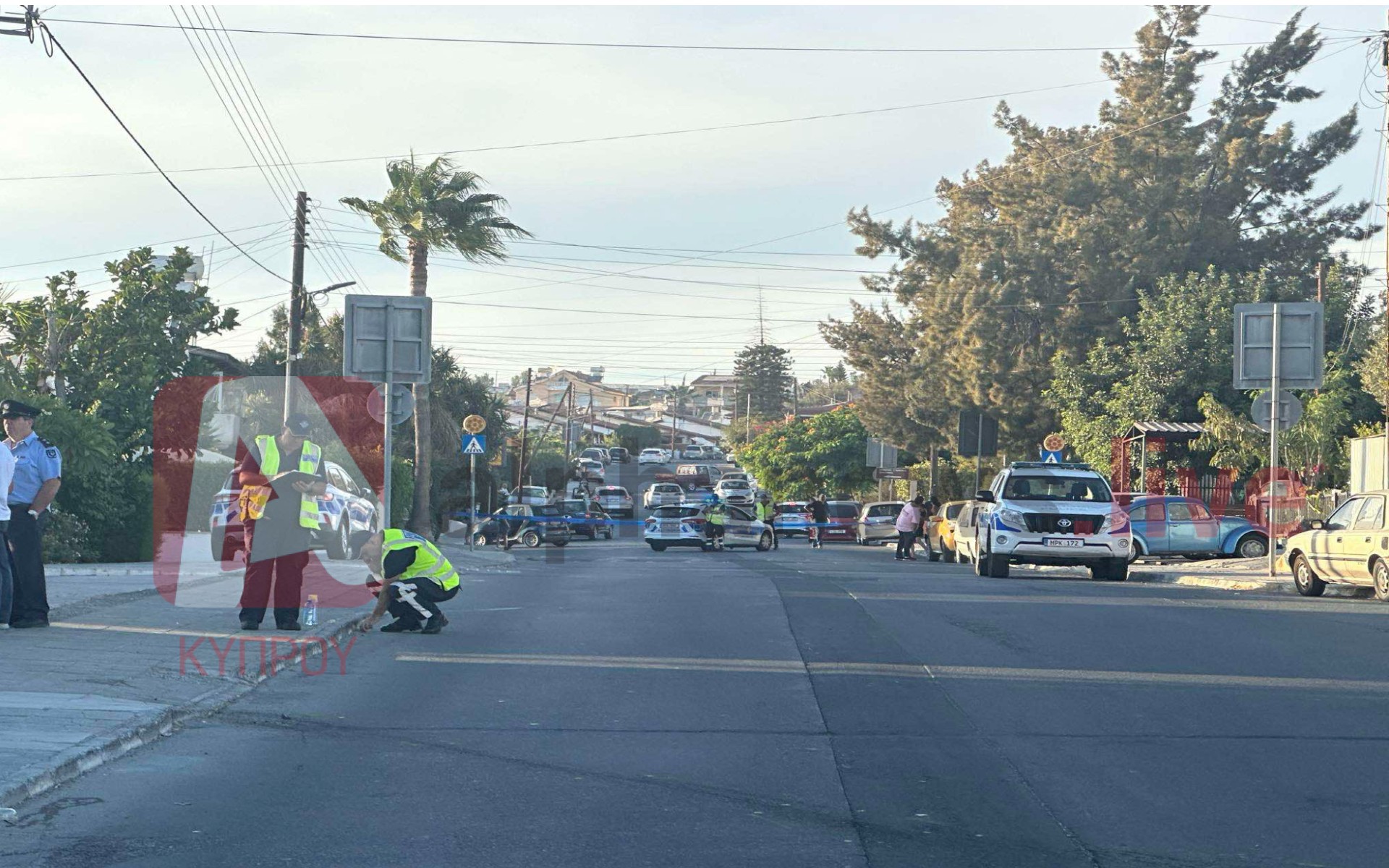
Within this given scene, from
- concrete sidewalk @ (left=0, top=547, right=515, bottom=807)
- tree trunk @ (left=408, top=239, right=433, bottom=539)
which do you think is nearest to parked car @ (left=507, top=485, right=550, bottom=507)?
tree trunk @ (left=408, top=239, right=433, bottom=539)

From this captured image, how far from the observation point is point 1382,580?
727 inches

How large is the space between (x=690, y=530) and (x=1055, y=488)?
16132 millimetres

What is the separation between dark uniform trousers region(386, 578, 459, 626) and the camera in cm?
1382

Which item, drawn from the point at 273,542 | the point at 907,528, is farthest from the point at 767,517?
the point at 273,542

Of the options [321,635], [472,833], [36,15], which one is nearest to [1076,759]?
[472,833]

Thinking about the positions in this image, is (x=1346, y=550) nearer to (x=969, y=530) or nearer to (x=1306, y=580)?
(x=1306, y=580)

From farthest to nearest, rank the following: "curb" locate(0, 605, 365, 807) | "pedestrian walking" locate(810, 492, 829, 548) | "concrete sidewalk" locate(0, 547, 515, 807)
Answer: "pedestrian walking" locate(810, 492, 829, 548)
"concrete sidewalk" locate(0, 547, 515, 807)
"curb" locate(0, 605, 365, 807)

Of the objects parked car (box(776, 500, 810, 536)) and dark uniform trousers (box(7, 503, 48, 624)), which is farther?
parked car (box(776, 500, 810, 536))

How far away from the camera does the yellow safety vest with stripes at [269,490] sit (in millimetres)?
13039

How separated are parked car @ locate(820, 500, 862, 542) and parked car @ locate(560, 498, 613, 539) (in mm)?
7744

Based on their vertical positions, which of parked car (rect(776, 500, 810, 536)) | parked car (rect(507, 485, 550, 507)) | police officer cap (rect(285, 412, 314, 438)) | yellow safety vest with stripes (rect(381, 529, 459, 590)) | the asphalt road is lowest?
parked car (rect(776, 500, 810, 536))

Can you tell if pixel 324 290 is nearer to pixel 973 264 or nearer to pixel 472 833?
pixel 973 264

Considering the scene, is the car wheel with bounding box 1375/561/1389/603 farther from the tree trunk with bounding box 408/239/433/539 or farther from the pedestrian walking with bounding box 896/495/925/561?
the tree trunk with bounding box 408/239/433/539

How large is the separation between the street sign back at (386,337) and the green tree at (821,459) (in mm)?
47133
